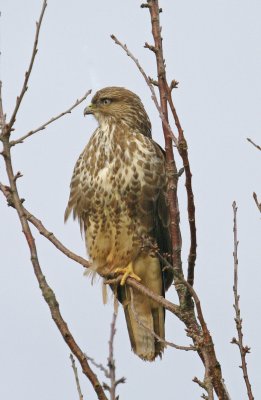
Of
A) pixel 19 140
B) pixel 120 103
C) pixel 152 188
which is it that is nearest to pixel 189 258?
pixel 19 140

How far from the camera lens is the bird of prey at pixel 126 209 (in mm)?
5762

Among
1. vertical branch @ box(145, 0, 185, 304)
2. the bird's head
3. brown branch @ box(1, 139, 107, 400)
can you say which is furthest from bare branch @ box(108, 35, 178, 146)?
the bird's head

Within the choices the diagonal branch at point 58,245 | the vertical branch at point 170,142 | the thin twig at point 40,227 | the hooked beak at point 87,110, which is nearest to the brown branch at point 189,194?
the vertical branch at point 170,142

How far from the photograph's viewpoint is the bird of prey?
227 inches

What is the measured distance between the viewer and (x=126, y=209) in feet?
18.9

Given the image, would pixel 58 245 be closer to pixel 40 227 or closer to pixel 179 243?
pixel 40 227

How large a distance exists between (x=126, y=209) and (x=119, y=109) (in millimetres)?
1100

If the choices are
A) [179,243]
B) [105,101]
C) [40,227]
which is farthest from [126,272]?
[179,243]

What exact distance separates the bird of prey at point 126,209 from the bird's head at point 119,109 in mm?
34

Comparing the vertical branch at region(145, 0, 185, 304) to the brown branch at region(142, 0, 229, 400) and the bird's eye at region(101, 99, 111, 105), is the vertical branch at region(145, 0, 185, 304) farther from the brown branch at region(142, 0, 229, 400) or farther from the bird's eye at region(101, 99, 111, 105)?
the bird's eye at region(101, 99, 111, 105)

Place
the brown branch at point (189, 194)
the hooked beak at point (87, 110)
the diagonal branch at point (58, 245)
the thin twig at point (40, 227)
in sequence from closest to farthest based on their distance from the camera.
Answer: the brown branch at point (189, 194) → the diagonal branch at point (58, 245) → the thin twig at point (40, 227) → the hooked beak at point (87, 110)

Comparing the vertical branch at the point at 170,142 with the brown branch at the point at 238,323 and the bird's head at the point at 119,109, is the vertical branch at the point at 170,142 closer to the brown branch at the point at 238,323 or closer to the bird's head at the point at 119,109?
the brown branch at the point at 238,323

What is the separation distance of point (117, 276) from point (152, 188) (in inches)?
29.1

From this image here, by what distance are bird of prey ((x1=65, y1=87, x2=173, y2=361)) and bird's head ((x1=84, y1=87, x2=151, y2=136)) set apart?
0.03m
